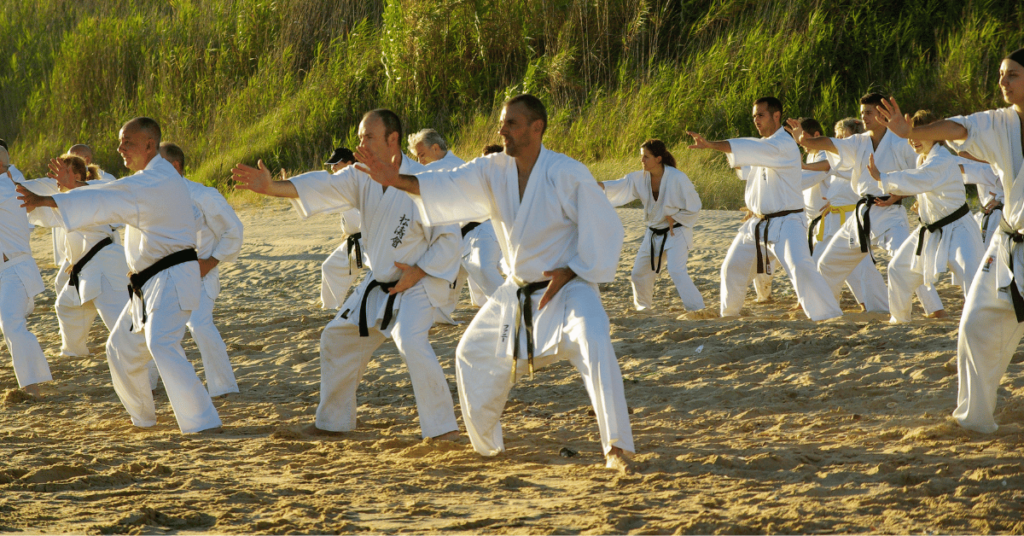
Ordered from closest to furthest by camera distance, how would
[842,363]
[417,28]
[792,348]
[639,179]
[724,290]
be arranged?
[842,363] < [792,348] < [724,290] < [639,179] < [417,28]

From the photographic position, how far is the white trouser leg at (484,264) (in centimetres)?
818

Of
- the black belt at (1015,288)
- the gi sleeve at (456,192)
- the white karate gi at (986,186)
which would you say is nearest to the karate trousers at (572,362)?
the gi sleeve at (456,192)

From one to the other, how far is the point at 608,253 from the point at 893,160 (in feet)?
13.6

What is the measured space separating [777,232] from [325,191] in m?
4.16

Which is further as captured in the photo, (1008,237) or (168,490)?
(1008,237)

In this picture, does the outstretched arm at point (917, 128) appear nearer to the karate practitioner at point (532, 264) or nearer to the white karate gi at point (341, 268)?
the karate practitioner at point (532, 264)

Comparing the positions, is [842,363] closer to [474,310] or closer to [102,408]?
[474,310]

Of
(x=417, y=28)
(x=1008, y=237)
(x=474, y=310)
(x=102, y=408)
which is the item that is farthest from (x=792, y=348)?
(x=417, y=28)

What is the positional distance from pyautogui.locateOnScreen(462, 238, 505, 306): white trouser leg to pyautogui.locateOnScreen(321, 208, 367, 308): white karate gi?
1.05 metres

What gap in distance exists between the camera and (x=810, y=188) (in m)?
9.27

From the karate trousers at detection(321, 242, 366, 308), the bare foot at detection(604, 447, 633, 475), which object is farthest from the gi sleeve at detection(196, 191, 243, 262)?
the bare foot at detection(604, 447, 633, 475)

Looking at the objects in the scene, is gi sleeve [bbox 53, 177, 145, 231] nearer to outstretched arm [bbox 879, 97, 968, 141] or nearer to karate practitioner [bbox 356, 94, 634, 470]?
karate practitioner [bbox 356, 94, 634, 470]

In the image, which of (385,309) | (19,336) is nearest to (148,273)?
(385,309)

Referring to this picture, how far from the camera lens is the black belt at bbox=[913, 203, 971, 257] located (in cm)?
674
